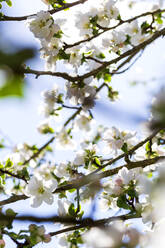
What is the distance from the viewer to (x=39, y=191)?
1456mm

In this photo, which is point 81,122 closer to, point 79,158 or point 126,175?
point 79,158

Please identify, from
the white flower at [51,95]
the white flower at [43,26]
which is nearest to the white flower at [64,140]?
the white flower at [51,95]

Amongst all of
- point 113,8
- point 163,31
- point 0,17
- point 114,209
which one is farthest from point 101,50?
point 114,209

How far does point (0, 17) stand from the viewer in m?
1.59

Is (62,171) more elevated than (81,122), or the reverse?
(81,122)

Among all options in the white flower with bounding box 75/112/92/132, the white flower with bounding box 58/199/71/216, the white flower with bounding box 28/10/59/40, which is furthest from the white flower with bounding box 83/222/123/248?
the white flower with bounding box 75/112/92/132

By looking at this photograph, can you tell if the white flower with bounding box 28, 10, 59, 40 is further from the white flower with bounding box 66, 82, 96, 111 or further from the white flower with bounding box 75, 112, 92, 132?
the white flower with bounding box 75, 112, 92, 132

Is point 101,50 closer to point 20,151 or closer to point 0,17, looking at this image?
point 0,17

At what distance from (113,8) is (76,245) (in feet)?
4.29

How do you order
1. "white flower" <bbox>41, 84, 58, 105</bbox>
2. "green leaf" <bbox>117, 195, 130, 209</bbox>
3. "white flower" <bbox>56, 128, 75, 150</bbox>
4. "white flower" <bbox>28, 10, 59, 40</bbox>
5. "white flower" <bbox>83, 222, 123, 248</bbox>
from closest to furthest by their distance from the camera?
"white flower" <bbox>83, 222, 123, 248</bbox>
"green leaf" <bbox>117, 195, 130, 209</bbox>
"white flower" <bbox>28, 10, 59, 40</bbox>
"white flower" <bbox>41, 84, 58, 105</bbox>
"white flower" <bbox>56, 128, 75, 150</bbox>

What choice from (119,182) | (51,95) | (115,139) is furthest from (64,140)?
(119,182)

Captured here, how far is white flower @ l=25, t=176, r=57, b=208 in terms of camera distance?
56.8 inches

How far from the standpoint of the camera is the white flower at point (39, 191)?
1.44m

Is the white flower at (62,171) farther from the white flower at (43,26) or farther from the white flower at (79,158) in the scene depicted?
the white flower at (43,26)
